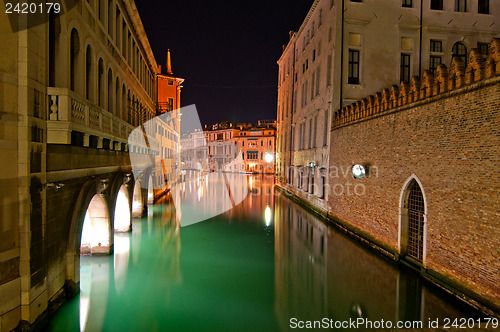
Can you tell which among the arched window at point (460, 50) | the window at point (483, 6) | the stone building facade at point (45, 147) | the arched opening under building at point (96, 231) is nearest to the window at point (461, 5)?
the window at point (483, 6)

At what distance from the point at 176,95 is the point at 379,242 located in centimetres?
3115

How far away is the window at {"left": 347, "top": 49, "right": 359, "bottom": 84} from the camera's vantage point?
19469 mm

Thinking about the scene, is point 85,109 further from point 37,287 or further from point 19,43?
point 37,287

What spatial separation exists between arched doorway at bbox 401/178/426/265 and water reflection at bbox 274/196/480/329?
0.76 m

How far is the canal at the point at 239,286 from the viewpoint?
7703 mm

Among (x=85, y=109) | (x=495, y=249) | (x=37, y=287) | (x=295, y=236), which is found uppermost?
(x=85, y=109)

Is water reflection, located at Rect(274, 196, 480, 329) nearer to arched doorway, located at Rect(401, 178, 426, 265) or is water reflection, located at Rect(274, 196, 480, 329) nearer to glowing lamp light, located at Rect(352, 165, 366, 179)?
arched doorway, located at Rect(401, 178, 426, 265)

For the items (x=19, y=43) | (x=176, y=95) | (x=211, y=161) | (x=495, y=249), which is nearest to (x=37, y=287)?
(x=19, y=43)

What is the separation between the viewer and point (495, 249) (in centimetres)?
729

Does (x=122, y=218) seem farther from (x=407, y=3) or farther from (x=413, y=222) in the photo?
(x=407, y=3)

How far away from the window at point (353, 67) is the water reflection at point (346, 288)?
10.4 m

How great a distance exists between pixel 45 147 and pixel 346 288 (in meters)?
9.07

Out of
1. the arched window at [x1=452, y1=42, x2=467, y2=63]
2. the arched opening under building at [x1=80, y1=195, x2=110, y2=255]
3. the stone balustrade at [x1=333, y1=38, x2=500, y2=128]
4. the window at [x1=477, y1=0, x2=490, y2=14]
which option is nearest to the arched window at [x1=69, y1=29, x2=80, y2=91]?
the arched opening under building at [x1=80, y1=195, x2=110, y2=255]

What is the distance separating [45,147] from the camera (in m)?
6.30
